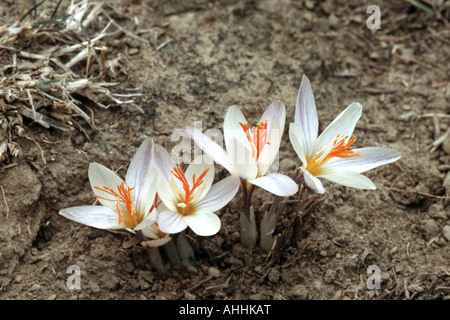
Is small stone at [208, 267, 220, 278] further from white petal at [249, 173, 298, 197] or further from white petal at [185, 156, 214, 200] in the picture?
white petal at [249, 173, 298, 197]

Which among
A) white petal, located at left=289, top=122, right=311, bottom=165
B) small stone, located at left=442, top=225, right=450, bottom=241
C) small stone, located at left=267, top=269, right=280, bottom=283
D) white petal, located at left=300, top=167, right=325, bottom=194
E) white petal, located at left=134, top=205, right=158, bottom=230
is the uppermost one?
white petal, located at left=289, top=122, right=311, bottom=165

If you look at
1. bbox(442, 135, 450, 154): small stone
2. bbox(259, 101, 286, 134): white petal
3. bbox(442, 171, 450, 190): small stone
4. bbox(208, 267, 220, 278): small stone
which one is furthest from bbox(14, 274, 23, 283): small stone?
bbox(442, 135, 450, 154): small stone

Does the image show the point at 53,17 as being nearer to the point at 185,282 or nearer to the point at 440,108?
the point at 185,282

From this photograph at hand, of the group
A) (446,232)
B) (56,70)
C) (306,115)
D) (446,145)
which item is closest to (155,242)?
(306,115)

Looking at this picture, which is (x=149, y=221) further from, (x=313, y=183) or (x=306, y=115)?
(x=306, y=115)

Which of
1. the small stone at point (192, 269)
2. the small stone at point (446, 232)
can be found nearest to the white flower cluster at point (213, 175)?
the small stone at point (192, 269)

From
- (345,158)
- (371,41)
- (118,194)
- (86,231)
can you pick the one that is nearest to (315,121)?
(345,158)
